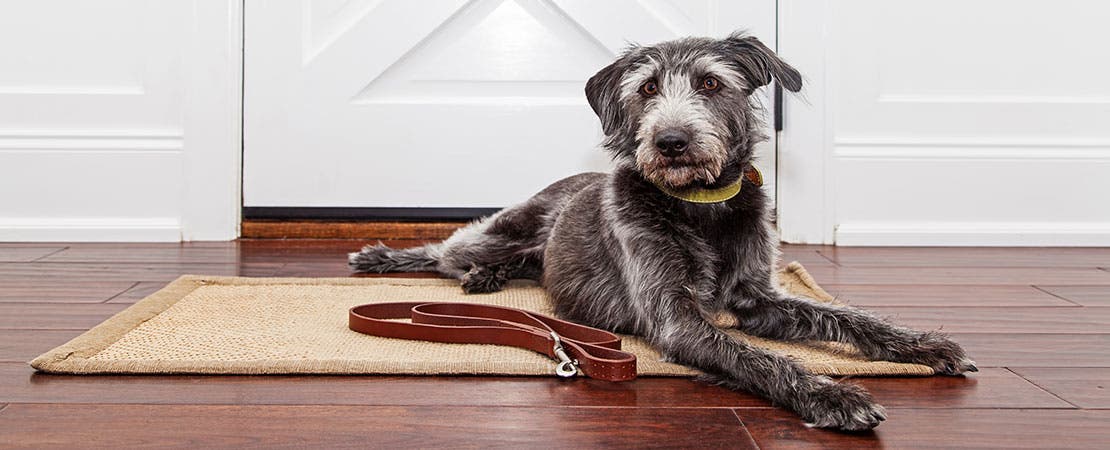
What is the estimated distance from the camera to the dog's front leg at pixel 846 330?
2.04 m

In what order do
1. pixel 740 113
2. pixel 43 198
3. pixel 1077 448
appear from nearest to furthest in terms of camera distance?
pixel 1077 448 → pixel 740 113 → pixel 43 198

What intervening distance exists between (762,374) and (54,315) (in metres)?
1.76

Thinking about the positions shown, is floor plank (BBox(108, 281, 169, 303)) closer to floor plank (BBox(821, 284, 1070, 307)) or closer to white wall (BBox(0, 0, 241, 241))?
white wall (BBox(0, 0, 241, 241))

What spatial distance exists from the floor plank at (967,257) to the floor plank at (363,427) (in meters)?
2.02

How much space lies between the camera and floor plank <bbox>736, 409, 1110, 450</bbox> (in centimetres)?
158

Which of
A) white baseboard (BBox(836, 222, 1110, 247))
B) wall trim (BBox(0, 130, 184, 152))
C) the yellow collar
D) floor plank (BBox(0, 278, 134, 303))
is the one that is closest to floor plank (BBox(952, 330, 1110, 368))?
the yellow collar

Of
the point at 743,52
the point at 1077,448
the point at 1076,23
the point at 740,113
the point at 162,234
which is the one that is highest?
the point at 1076,23

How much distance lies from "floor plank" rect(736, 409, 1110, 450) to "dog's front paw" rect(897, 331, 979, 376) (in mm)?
249

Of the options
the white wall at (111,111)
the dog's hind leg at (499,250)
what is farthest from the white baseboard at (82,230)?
the dog's hind leg at (499,250)

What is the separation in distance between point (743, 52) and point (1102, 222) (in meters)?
2.45

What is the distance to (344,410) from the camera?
174 centimetres

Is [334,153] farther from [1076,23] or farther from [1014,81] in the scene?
[1076,23]

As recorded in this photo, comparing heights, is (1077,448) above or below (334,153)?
below

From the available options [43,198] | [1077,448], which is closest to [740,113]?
[1077,448]
